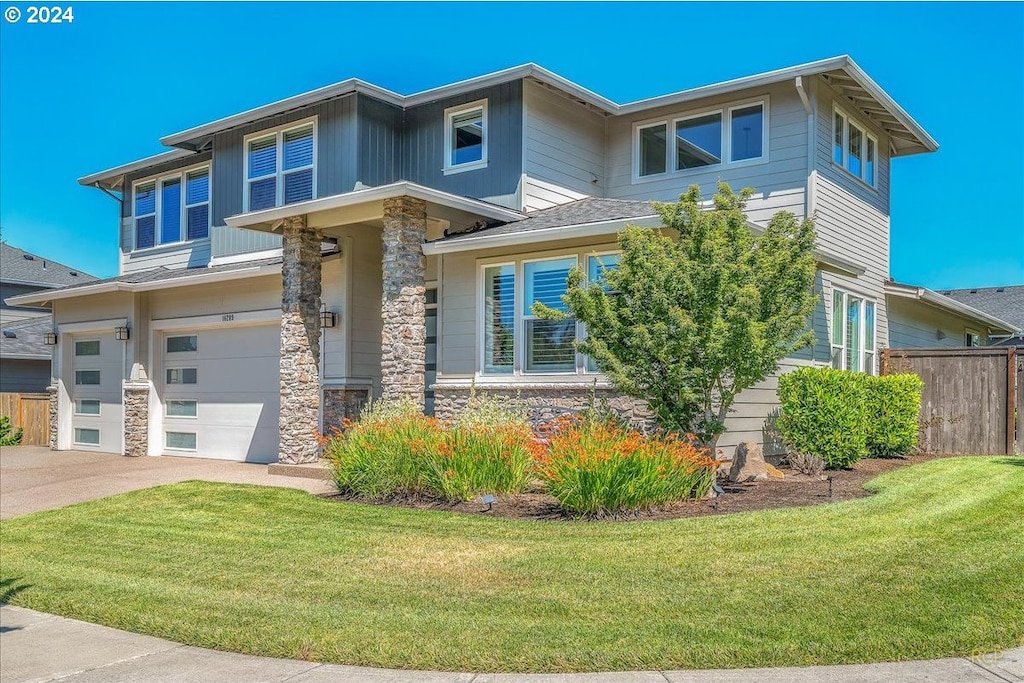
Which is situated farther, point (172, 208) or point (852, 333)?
point (172, 208)

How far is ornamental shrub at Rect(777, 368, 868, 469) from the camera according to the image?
12.4m

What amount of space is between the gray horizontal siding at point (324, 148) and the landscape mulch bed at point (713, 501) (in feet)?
22.8

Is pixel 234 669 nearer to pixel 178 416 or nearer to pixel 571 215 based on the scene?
pixel 571 215

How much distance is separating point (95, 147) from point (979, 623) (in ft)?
81.3

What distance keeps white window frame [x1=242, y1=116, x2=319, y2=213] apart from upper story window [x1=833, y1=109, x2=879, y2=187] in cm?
924

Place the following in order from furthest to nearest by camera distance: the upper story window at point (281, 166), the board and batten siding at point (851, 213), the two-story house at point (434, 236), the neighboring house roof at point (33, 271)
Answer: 1. the neighboring house roof at point (33, 271)
2. the upper story window at point (281, 166)
3. the board and batten siding at point (851, 213)
4. the two-story house at point (434, 236)

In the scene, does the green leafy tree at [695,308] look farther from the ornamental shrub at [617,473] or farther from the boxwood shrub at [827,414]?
the boxwood shrub at [827,414]

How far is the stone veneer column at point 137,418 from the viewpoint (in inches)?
699

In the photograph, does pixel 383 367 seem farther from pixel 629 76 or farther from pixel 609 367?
pixel 629 76

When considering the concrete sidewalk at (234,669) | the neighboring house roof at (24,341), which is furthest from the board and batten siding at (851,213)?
the neighboring house roof at (24,341)

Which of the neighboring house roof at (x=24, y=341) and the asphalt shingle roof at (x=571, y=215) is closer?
the asphalt shingle roof at (x=571, y=215)

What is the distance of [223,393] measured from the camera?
17031 mm

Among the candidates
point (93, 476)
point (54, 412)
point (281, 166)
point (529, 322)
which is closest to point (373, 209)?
point (529, 322)

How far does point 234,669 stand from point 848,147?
45.9 ft
